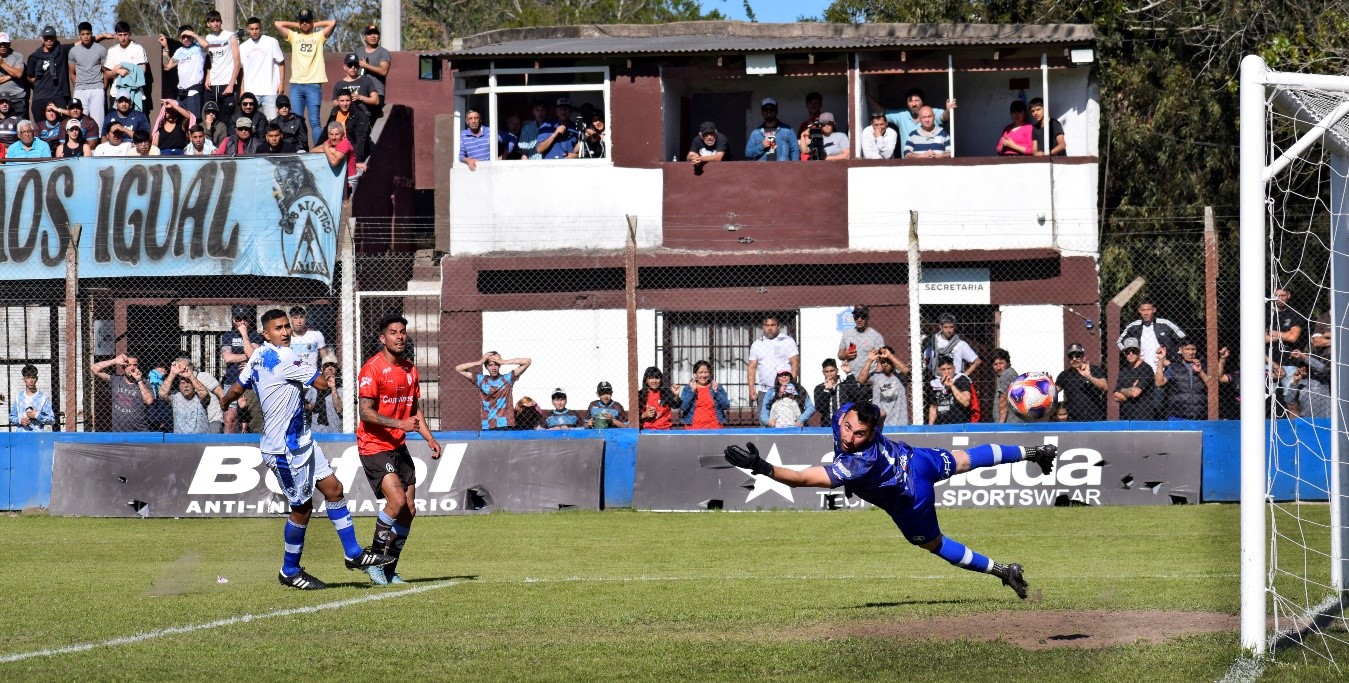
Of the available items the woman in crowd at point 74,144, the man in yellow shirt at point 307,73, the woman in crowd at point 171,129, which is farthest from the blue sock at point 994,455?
the woman in crowd at point 74,144

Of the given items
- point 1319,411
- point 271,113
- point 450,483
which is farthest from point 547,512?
point 271,113

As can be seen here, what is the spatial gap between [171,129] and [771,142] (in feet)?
31.2

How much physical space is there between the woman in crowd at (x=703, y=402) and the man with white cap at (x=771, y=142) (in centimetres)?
585

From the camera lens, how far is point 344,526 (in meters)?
11.7

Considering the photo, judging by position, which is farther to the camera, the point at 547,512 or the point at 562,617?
the point at 547,512

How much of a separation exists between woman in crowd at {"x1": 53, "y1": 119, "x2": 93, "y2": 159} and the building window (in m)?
9.45

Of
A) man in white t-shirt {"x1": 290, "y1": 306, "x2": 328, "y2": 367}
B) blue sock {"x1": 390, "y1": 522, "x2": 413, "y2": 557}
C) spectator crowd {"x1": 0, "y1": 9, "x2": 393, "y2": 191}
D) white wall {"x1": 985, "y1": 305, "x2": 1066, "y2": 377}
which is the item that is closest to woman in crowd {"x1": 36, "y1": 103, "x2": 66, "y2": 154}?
spectator crowd {"x1": 0, "y1": 9, "x2": 393, "y2": 191}

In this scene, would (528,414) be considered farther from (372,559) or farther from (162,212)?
(372,559)

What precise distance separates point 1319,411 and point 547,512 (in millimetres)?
8926

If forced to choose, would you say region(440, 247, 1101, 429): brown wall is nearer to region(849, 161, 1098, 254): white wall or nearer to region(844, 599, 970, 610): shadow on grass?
region(849, 161, 1098, 254): white wall

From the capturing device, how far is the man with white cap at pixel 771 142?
2378 centimetres

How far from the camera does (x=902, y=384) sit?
1802 centimetres

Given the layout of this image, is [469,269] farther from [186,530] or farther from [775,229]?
[186,530]

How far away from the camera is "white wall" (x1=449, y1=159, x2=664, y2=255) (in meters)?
23.8
